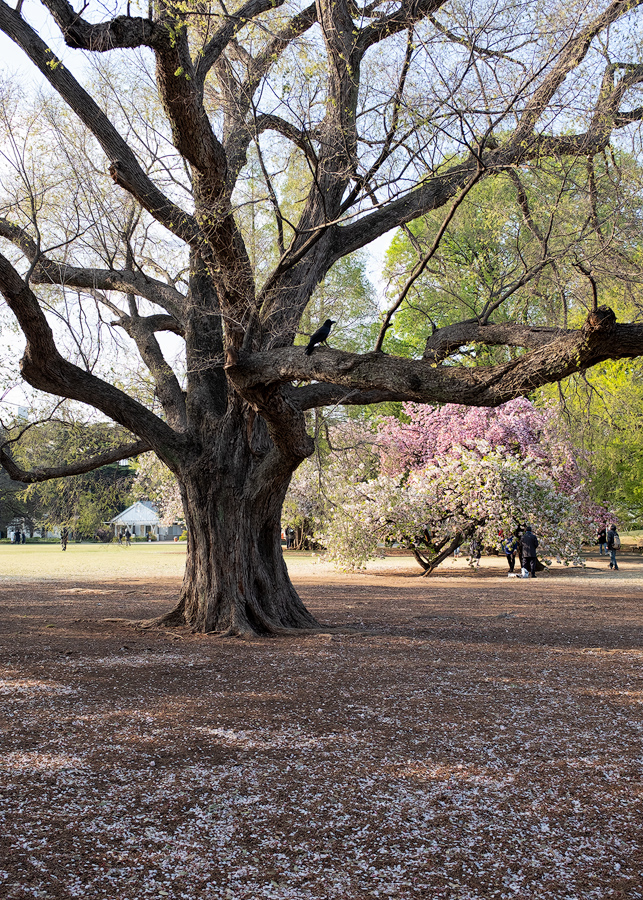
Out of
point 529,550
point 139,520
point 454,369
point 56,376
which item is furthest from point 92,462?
point 139,520

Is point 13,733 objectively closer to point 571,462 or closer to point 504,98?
point 504,98

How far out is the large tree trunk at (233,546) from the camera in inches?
364

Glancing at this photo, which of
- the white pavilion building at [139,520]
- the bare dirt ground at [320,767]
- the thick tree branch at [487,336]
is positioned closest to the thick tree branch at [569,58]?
the thick tree branch at [487,336]

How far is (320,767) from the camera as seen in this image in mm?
4328

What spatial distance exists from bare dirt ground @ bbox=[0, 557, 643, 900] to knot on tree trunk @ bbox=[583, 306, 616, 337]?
2.84 m

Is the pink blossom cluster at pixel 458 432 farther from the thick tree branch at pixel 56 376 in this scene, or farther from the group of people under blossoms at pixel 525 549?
the thick tree branch at pixel 56 376

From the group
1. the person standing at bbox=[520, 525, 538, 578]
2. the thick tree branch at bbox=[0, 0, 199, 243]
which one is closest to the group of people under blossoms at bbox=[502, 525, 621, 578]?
the person standing at bbox=[520, 525, 538, 578]

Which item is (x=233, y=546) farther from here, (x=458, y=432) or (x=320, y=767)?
(x=458, y=432)

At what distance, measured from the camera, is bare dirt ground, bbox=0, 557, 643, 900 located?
2.98 m

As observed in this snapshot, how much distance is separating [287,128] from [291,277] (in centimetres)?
186

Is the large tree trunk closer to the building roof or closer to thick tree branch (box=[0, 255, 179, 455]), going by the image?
thick tree branch (box=[0, 255, 179, 455])

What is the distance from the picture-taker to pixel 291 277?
928 cm

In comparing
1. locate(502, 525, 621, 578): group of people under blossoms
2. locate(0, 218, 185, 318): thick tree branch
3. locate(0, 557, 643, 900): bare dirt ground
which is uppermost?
locate(0, 218, 185, 318): thick tree branch

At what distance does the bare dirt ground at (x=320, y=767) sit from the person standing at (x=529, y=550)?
10.0 meters
